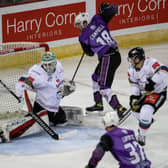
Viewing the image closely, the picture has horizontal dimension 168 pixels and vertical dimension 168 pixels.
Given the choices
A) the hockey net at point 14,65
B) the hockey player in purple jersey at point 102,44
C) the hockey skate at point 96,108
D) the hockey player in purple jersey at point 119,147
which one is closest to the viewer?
the hockey player in purple jersey at point 119,147

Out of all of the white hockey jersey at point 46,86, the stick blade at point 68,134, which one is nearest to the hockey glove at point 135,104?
Answer: the stick blade at point 68,134

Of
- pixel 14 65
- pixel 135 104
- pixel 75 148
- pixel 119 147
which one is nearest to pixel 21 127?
pixel 75 148

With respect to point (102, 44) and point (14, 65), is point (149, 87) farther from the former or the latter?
point (14, 65)

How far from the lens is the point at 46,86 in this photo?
344 inches

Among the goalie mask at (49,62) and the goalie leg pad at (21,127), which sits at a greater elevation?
the goalie mask at (49,62)

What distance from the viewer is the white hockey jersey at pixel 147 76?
26.6ft

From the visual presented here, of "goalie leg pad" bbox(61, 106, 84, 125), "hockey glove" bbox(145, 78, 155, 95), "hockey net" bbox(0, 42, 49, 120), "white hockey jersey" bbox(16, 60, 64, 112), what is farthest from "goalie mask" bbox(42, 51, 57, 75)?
"hockey glove" bbox(145, 78, 155, 95)

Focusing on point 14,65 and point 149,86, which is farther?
point 14,65

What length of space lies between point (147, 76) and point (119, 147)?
2149 mm

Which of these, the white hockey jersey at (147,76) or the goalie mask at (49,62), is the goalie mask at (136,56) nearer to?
the white hockey jersey at (147,76)

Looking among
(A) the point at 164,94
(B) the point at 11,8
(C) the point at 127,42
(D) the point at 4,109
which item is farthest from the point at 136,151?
(C) the point at 127,42

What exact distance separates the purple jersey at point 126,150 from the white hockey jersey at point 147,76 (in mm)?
1866

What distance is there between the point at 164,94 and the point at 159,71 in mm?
254

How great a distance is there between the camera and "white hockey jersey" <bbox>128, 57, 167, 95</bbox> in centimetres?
810
